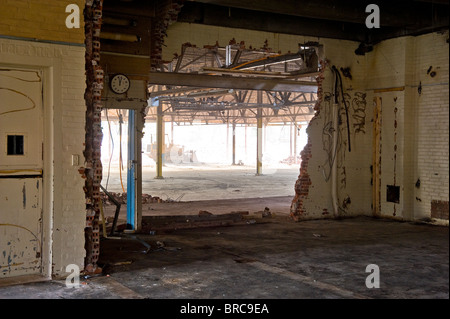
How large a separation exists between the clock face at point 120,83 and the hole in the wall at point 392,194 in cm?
619

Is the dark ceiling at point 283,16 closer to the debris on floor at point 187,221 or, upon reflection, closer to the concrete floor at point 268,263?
the debris on floor at point 187,221

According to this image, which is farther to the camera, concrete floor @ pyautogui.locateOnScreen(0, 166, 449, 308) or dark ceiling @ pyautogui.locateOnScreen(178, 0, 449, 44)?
dark ceiling @ pyautogui.locateOnScreen(178, 0, 449, 44)

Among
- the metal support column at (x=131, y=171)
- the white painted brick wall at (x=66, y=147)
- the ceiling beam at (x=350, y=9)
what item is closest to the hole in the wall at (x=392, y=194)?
the ceiling beam at (x=350, y=9)

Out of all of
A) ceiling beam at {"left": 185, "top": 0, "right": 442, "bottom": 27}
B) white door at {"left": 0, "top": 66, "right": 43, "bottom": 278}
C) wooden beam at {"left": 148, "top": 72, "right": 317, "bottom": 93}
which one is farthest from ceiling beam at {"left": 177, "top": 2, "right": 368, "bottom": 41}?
white door at {"left": 0, "top": 66, "right": 43, "bottom": 278}

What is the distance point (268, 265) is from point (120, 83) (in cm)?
445

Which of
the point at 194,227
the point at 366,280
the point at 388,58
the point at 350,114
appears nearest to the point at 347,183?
the point at 350,114

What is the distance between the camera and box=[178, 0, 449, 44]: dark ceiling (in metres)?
9.41

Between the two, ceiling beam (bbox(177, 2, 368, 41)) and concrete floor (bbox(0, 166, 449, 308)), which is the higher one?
ceiling beam (bbox(177, 2, 368, 41))

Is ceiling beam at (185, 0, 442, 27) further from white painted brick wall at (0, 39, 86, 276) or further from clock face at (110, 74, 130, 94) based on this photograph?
white painted brick wall at (0, 39, 86, 276)

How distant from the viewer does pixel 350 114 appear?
11398 millimetres

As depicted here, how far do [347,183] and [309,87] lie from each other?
3.47 m

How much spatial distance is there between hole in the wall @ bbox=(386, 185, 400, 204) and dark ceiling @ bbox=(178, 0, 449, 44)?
338 cm

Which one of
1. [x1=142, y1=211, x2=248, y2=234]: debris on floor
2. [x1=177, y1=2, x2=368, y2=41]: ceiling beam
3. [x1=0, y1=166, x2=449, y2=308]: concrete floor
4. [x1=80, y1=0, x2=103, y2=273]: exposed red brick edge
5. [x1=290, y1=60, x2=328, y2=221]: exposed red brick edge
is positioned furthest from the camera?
[x1=290, y1=60, x2=328, y2=221]: exposed red brick edge

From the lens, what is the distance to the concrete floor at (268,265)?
18.2 ft
